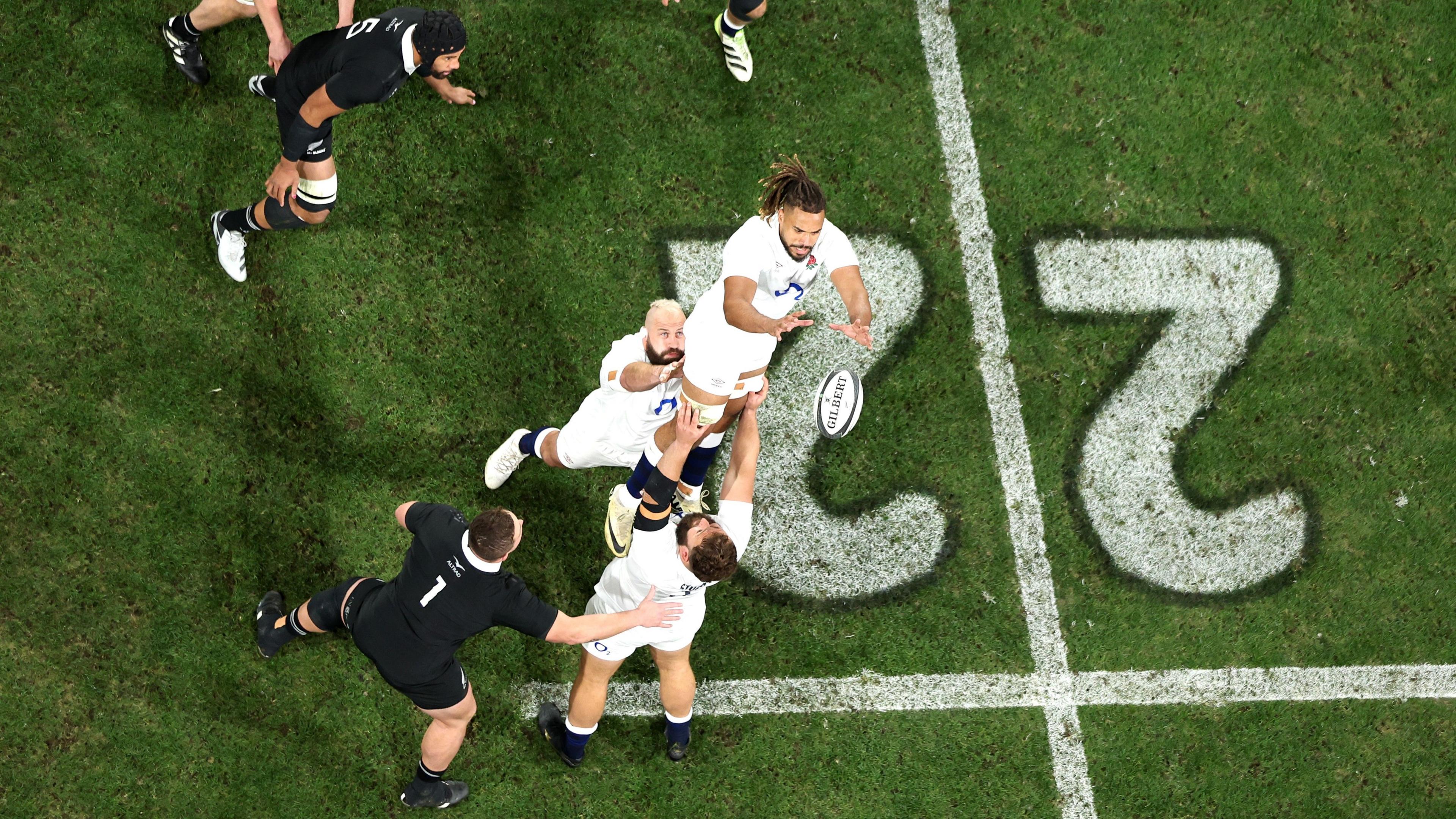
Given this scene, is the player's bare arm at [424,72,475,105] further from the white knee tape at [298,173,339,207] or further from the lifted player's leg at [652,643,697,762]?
the lifted player's leg at [652,643,697,762]

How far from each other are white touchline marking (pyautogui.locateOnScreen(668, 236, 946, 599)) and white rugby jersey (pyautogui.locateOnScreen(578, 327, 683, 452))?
3.44ft

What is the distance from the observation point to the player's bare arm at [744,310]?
5.59 metres

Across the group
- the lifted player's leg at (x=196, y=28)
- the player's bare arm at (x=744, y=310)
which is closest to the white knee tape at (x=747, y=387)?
the player's bare arm at (x=744, y=310)

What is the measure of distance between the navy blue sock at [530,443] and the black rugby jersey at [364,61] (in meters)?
2.20

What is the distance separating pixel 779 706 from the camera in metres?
6.77

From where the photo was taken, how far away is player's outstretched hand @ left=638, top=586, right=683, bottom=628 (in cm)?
535

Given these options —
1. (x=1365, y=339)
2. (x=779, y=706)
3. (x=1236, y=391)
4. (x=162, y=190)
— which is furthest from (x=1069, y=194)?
(x=162, y=190)

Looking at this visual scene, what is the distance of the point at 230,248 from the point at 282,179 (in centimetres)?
91

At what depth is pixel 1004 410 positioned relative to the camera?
23.2 feet

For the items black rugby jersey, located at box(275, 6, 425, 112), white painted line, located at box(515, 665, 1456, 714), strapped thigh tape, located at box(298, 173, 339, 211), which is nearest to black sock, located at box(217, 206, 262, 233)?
strapped thigh tape, located at box(298, 173, 339, 211)

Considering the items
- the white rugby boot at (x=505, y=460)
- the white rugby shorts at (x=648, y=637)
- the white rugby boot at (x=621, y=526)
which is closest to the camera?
the white rugby shorts at (x=648, y=637)

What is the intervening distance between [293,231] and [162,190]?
914 millimetres

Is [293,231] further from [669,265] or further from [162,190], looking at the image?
[669,265]

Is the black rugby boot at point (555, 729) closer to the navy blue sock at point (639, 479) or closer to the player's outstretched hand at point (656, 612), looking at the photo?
the player's outstretched hand at point (656, 612)
